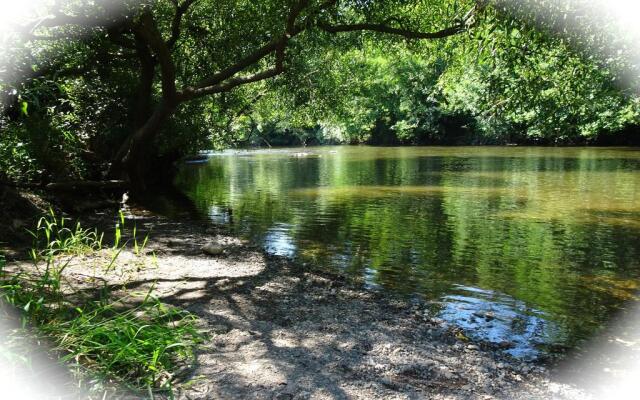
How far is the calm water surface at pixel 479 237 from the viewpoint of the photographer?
23.3 ft

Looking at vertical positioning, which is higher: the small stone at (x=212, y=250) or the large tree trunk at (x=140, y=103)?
the large tree trunk at (x=140, y=103)

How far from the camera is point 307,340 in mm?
5230

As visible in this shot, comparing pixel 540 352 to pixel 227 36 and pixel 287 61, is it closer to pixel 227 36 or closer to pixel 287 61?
pixel 287 61

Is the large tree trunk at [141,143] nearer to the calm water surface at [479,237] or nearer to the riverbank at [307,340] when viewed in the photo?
the calm water surface at [479,237]

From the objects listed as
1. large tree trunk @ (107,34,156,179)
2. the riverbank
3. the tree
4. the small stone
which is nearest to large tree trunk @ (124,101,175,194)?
the tree

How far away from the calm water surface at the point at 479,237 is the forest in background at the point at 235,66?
3.12 metres

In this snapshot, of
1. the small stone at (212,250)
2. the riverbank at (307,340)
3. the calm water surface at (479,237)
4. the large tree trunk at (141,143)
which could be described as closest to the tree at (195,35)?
the large tree trunk at (141,143)

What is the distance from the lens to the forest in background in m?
8.54

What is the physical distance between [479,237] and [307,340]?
25.6ft

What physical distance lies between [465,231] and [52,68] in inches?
443

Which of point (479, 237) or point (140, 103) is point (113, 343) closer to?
point (479, 237)

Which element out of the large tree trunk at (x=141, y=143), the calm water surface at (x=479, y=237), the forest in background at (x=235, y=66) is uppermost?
the forest in background at (x=235, y=66)

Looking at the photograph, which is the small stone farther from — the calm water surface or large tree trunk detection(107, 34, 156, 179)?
large tree trunk detection(107, 34, 156, 179)

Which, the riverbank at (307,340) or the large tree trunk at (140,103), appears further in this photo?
the large tree trunk at (140,103)
